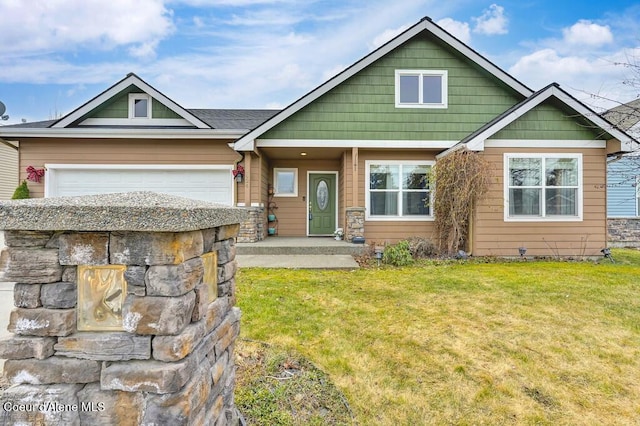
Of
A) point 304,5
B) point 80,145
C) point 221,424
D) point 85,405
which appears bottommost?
point 221,424

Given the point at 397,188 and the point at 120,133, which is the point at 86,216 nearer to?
the point at 397,188

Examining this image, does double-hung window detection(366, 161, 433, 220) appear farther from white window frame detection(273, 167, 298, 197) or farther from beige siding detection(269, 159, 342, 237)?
white window frame detection(273, 167, 298, 197)

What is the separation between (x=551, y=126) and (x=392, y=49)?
4.38 metres

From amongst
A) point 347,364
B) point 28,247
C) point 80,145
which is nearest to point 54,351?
point 28,247

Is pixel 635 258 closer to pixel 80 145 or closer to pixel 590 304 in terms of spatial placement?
pixel 590 304

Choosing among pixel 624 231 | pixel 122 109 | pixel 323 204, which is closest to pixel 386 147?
pixel 323 204

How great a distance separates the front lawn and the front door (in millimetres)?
4513

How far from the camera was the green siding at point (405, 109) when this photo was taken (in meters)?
8.29

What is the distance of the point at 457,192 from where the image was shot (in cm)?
737

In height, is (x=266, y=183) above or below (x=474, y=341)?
above

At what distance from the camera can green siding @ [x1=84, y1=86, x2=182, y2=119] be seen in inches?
342

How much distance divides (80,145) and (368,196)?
816cm

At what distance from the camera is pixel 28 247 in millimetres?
1153

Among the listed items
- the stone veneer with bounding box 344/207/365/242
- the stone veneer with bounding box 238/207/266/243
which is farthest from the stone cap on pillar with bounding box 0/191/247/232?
the stone veneer with bounding box 344/207/365/242
